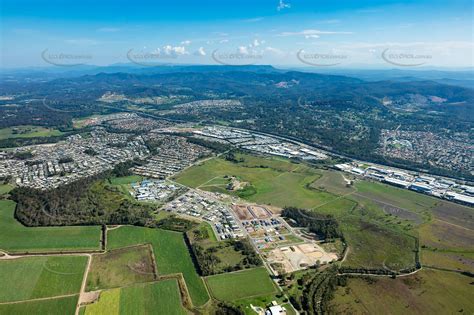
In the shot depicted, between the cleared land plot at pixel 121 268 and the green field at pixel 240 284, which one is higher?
the cleared land plot at pixel 121 268

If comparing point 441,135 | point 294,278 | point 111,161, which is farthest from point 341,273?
point 441,135

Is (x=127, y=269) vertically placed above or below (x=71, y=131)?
below

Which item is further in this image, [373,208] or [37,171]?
[37,171]

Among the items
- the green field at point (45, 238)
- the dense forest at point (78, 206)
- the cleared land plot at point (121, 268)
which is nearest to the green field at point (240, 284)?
the cleared land plot at point (121, 268)

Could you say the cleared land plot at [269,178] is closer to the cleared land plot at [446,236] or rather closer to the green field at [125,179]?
the green field at [125,179]

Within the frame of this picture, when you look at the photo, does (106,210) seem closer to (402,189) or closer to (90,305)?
(90,305)

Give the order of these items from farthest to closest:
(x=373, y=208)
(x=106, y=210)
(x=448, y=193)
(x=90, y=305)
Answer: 1. (x=448, y=193)
2. (x=373, y=208)
3. (x=106, y=210)
4. (x=90, y=305)

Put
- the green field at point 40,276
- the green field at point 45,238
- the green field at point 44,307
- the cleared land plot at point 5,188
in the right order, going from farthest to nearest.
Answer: the cleared land plot at point 5,188 → the green field at point 45,238 → the green field at point 40,276 → the green field at point 44,307

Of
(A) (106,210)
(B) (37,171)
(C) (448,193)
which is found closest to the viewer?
(A) (106,210)
